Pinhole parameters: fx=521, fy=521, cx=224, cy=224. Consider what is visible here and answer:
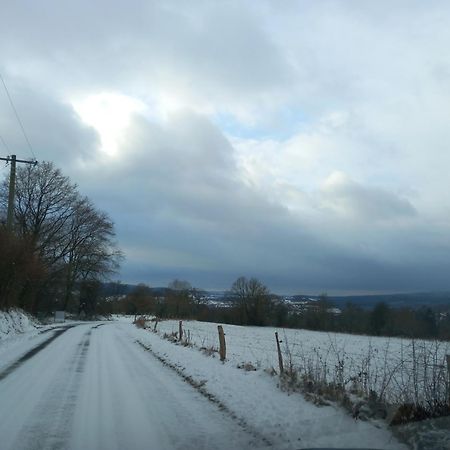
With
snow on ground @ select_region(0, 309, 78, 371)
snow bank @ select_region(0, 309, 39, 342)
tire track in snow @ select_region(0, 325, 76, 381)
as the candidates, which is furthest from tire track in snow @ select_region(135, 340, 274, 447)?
snow bank @ select_region(0, 309, 39, 342)

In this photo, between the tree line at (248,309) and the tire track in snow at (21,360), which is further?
the tree line at (248,309)

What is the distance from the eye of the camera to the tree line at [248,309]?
6191 cm

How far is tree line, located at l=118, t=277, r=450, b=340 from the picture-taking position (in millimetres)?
61912

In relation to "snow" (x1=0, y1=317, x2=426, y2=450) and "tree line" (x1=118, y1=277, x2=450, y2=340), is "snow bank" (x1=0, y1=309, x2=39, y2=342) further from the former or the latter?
"tree line" (x1=118, y1=277, x2=450, y2=340)

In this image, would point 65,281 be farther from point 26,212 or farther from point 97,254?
point 26,212

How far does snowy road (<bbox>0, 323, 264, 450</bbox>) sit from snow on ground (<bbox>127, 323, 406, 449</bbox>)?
0.39m

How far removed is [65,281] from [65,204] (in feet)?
43.5

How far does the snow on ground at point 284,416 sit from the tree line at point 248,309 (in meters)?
34.1

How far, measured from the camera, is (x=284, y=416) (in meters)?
8.34

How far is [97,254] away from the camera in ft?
212

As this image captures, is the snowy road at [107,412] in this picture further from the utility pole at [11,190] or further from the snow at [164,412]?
the utility pole at [11,190]

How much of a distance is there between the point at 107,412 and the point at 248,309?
96818mm

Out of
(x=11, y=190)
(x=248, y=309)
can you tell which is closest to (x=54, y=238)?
(x=11, y=190)

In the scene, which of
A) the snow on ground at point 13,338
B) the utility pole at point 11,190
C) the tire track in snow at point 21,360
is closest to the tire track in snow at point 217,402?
the tire track in snow at point 21,360
